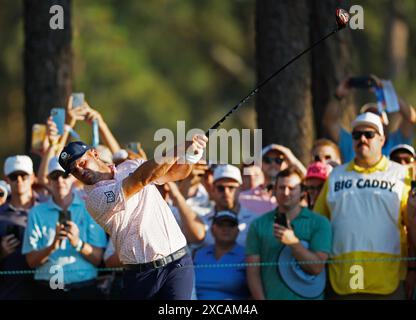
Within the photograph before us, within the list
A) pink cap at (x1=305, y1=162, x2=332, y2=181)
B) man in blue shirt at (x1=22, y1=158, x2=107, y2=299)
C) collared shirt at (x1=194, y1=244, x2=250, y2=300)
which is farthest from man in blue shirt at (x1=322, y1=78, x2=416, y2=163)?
man in blue shirt at (x1=22, y1=158, x2=107, y2=299)

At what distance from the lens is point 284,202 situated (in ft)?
35.8

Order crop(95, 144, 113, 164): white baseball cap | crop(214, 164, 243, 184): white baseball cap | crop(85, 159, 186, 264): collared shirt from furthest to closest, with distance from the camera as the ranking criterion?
crop(95, 144, 113, 164): white baseball cap, crop(214, 164, 243, 184): white baseball cap, crop(85, 159, 186, 264): collared shirt

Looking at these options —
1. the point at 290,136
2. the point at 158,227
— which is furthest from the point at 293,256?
the point at 290,136

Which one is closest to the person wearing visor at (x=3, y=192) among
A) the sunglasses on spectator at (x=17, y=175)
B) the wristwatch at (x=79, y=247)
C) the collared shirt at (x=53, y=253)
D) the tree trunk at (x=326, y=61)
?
the sunglasses on spectator at (x=17, y=175)

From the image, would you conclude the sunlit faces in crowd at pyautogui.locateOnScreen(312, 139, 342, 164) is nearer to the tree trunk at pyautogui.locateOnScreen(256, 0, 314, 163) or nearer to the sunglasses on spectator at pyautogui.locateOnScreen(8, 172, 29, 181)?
the tree trunk at pyautogui.locateOnScreen(256, 0, 314, 163)

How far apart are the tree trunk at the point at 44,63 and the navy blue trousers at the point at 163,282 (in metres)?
4.77

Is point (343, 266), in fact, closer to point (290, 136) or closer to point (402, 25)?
point (290, 136)

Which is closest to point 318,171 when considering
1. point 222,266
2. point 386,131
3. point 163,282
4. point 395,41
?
point 222,266

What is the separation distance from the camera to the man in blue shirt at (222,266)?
1109 cm

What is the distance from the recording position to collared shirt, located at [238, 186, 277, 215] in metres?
11.8

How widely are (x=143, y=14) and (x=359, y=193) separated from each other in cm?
3103

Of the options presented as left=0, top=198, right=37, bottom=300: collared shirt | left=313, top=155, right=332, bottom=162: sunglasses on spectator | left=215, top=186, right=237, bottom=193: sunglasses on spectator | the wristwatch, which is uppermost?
left=313, top=155, right=332, bottom=162: sunglasses on spectator

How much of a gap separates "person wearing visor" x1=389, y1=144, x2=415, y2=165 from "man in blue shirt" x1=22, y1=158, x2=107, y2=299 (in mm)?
2748

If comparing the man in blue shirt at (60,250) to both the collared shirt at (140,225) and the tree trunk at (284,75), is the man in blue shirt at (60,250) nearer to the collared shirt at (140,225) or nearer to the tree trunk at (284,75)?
the collared shirt at (140,225)
